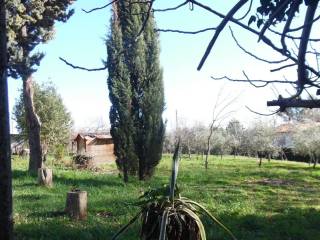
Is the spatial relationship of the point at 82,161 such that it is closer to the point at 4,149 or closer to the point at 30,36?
the point at 30,36

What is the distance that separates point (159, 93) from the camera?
16438 millimetres

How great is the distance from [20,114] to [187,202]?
96.0 feet

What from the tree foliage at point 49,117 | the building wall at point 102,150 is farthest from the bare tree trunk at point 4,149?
the building wall at point 102,150

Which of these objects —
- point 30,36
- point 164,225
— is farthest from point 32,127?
point 164,225

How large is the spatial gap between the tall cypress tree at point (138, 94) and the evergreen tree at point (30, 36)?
134 inches

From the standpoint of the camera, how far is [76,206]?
27.4 ft

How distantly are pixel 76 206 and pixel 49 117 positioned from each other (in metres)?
20.2

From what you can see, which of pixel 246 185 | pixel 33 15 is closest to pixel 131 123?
pixel 246 185

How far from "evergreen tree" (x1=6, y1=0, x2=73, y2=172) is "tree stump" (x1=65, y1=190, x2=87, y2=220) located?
941cm

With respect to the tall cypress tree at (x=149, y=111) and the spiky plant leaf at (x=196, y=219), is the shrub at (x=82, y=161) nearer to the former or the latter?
the tall cypress tree at (x=149, y=111)

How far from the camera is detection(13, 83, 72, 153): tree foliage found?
27594 mm

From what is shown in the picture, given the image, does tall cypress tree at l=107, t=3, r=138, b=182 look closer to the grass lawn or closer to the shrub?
the grass lawn

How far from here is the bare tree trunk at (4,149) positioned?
3.17 meters

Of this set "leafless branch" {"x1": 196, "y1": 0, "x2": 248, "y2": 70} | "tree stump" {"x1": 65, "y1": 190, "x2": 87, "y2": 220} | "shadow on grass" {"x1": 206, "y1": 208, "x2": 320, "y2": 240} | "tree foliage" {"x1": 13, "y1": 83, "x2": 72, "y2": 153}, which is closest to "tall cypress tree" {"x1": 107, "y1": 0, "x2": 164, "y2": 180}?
"shadow on grass" {"x1": 206, "y1": 208, "x2": 320, "y2": 240}
